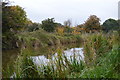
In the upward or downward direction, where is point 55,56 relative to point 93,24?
downward

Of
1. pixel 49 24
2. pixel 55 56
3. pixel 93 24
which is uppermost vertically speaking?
pixel 49 24

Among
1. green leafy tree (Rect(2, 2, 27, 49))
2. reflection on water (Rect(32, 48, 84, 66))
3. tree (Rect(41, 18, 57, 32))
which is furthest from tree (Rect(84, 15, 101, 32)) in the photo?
reflection on water (Rect(32, 48, 84, 66))

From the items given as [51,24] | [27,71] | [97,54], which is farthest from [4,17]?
[51,24]

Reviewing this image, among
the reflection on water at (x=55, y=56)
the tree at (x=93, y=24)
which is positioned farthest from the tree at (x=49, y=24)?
the reflection on water at (x=55, y=56)

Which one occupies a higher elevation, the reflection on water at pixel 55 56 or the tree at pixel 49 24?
the tree at pixel 49 24

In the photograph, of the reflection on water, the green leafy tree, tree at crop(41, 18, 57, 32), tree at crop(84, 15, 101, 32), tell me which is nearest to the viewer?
the reflection on water

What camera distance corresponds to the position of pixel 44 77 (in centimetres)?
281

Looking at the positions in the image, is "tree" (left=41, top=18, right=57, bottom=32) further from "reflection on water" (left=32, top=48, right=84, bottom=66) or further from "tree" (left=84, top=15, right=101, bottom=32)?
"reflection on water" (left=32, top=48, right=84, bottom=66)

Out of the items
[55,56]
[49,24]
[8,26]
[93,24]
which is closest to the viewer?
[55,56]

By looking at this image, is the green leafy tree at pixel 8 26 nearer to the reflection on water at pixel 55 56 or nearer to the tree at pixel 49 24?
the reflection on water at pixel 55 56

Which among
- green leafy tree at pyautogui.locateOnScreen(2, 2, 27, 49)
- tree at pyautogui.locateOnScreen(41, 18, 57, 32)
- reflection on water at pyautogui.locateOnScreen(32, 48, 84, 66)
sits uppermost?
tree at pyautogui.locateOnScreen(41, 18, 57, 32)

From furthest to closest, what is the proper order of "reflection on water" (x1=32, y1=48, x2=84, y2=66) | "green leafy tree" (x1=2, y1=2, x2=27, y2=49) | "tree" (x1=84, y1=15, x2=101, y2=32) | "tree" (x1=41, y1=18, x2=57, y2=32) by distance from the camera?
"tree" (x1=41, y1=18, x2=57, y2=32), "tree" (x1=84, y1=15, x2=101, y2=32), "green leafy tree" (x1=2, y1=2, x2=27, y2=49), "reflection on water" (x1=32, y1=48, x2=84, y2=66)

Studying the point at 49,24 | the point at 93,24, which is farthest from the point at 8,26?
the point at 49,24

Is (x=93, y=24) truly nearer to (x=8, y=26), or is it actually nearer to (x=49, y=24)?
(x=49, y=24)
